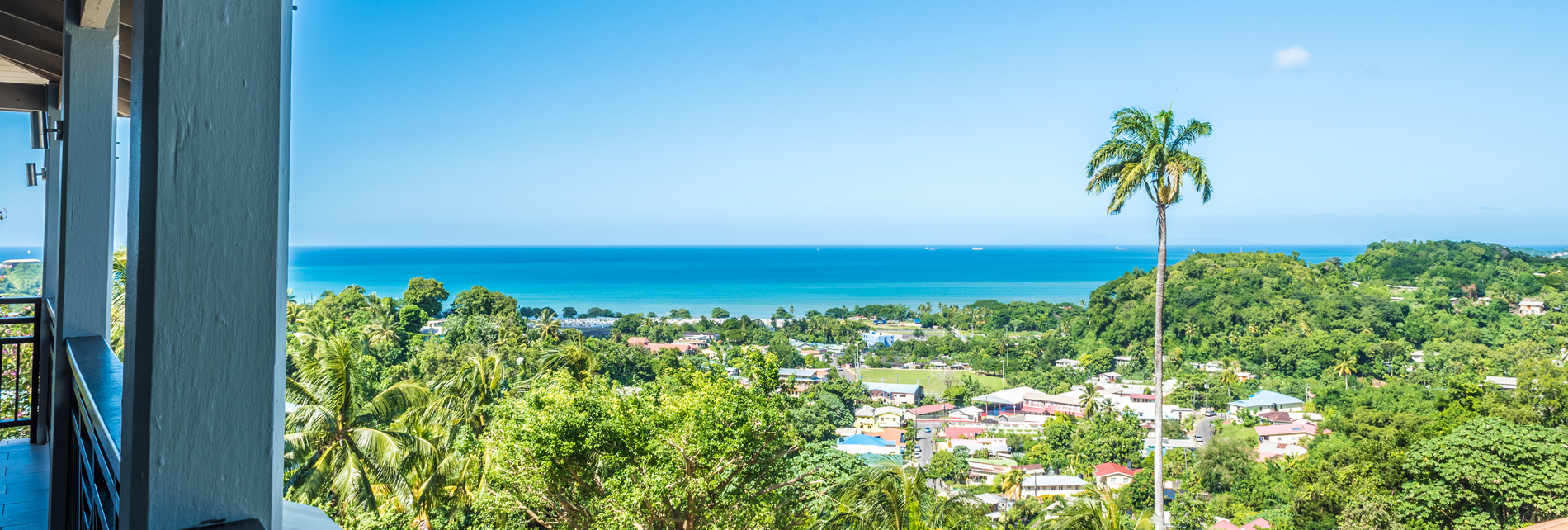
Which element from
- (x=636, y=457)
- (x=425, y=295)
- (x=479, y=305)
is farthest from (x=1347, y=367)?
(x=425, y=295)

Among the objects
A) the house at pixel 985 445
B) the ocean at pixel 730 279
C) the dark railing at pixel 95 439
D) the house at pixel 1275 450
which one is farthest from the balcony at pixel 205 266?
the ocean at pixel 730 279

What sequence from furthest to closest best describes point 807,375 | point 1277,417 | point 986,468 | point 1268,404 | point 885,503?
point 807,375 < point 1268,404 < point 1277,417 < point 986,468 < point 885,503

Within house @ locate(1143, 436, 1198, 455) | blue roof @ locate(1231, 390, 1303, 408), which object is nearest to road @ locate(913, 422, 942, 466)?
house @ locate(1143, 436, 1198, 455)

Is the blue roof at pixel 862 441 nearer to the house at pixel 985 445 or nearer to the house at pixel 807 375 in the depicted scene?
the house at pixel 985 445

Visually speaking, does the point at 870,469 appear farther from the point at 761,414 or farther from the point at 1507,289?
the point at 1507,289

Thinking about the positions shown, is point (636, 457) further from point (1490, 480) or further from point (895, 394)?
point (895, 394)

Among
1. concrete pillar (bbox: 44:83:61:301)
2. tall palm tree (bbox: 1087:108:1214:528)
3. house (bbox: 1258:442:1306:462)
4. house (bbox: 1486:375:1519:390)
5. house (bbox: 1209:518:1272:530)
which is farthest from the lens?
house (bbox: 1486:375:1519:390)

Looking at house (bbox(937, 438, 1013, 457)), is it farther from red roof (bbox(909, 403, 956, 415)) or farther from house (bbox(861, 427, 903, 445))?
red roof (bbox(909, 403, 956, 415))
